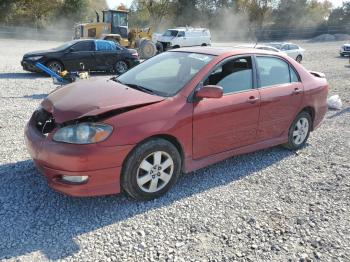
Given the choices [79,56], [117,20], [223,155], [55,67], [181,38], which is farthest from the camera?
[181,38]

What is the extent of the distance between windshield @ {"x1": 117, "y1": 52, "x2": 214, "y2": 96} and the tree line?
42.4 meters

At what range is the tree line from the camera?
1768 inches

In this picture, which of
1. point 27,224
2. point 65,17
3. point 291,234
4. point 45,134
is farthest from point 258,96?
point 65,17

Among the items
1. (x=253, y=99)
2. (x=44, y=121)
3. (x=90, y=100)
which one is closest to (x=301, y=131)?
(x=253, y=99)

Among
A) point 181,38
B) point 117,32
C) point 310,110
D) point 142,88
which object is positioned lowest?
point 310,110

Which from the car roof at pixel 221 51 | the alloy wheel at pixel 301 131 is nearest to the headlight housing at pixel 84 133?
the car roof at pixel 221 51

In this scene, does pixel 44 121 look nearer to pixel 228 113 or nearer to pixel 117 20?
pixel 228 113

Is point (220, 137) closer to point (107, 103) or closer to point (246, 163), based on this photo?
point (246, 163)

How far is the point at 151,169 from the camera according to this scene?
396 centimetres

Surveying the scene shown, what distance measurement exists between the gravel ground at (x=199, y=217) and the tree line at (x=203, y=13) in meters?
43.3

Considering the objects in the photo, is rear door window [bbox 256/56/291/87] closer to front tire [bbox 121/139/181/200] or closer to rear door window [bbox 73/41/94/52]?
front tire [bbox 121/139/181/200]

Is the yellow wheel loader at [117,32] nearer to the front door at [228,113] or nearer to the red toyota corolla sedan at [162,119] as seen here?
the red toyota corolla sedan at [162,119]

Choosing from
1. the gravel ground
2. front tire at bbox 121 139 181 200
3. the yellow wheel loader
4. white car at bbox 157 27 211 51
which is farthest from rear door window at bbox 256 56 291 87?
white car at bbox 157 27 211 51

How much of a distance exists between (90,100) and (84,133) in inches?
20.4
